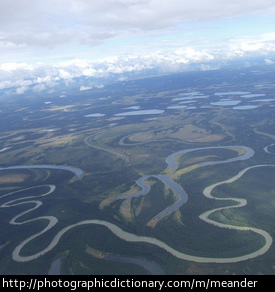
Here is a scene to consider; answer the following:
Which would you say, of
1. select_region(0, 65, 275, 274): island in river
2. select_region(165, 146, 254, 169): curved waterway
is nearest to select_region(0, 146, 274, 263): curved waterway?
select_region(0, 65, 275, 274): island in river

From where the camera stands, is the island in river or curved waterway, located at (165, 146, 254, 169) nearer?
the island in river

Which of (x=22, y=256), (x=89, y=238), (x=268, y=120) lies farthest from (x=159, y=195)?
(x=268, y=120)

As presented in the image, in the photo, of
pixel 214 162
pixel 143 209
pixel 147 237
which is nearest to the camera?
pixel 147 237

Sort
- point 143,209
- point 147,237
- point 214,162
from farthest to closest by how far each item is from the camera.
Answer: point 214,162 → point 143,209 → point 147,237

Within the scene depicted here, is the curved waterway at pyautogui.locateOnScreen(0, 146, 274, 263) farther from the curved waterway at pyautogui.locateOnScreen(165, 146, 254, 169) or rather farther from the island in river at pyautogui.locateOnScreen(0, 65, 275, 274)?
the curved waterway at pyautogui.locateOnScreen(165, 146, 254, 169)

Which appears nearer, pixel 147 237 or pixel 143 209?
pixel 147 237

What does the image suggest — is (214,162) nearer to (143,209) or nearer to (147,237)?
(143,209)

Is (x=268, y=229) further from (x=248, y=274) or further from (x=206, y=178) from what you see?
(x=206, y=178)

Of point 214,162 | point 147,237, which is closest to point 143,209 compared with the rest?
point 147,237

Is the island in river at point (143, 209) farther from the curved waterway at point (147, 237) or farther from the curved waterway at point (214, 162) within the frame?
the curved waterway at point (214, 162)

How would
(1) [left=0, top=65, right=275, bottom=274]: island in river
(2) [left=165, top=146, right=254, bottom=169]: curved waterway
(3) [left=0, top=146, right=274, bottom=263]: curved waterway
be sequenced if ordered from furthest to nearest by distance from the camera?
(2) [left=165, top=146, right=254, bottom=169]: curved waterway, (1) [left=0, top=65, right=275, bottom=274]: island in river, (3) [left=0, top=146, right=274, bottom=263]: curved waterway
